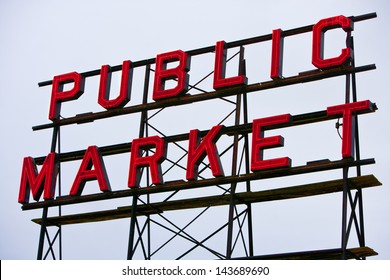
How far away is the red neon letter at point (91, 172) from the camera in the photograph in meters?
33.7

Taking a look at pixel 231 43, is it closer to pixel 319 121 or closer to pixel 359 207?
pixel 319 121

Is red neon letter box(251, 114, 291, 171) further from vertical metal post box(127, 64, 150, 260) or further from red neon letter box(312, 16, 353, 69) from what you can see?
vertical metal post box(127, 64, 150, 260)

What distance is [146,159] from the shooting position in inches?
1305

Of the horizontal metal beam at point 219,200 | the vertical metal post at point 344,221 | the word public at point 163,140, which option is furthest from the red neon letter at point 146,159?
the vertical metal post at point 344,221

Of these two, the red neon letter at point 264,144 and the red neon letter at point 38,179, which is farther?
the red neon letter at point 38,179

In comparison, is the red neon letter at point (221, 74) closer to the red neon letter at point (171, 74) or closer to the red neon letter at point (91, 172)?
the red neon letter at point (171, 74)

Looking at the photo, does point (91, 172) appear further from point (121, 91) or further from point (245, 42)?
point (245, 42)

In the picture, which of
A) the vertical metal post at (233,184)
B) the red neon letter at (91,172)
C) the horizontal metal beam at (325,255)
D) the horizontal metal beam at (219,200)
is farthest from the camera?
the red neon letter at (91,172)

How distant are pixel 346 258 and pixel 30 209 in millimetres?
10730

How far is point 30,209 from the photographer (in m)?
35.0

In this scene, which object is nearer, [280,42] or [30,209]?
[280,42]

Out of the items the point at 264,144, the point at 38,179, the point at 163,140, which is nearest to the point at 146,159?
the point at 163,140
